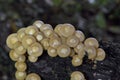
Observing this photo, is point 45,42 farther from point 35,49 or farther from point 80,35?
point 80,35

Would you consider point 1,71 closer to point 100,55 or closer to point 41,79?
point 41,79

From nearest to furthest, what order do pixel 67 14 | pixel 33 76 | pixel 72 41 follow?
1. pixel 72 41
2. pixel 33 76
3. pixel 67 14

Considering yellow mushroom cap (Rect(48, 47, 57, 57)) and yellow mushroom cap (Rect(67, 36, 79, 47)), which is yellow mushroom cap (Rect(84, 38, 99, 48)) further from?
yellow mushroom cap (Rect(48, 47, 57, 57))

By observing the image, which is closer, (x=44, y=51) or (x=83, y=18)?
(x=44, y=51)

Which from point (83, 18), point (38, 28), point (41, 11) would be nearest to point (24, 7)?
point (41, 11)

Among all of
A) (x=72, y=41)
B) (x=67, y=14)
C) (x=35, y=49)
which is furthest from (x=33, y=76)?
(x=67, y=14)

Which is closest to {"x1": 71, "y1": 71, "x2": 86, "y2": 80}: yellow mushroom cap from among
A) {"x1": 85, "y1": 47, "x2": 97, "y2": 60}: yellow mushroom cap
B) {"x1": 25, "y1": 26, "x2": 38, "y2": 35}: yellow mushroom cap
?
{"x1": 85, "y1": 47, "x2": 97, "y2": 60}: yellow mushroom cap
